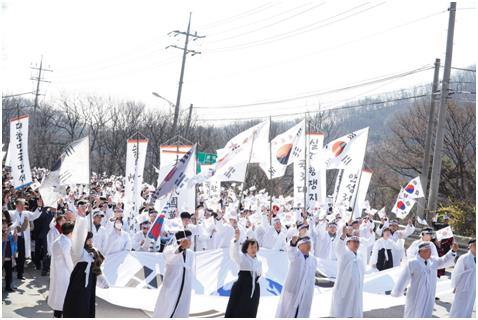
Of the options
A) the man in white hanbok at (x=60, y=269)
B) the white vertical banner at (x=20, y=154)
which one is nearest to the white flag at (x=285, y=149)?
the white vertical banner at (x=20, y=154)

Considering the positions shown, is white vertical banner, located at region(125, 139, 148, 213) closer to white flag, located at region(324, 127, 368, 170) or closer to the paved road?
the paved road

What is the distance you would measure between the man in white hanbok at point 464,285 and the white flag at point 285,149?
19.2ft

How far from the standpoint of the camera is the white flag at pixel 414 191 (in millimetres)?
18672

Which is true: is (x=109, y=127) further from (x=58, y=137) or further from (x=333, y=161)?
(x=333, y=161)

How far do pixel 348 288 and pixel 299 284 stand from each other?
37.3 inches

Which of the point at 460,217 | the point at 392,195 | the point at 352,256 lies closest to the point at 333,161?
the point at 352,256

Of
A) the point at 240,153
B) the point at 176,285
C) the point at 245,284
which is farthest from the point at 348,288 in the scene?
the point at 240,153

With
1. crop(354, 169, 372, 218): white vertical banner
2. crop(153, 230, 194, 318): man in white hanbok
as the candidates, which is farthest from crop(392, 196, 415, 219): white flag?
crop(153, 230, 194, 318): man in white hanbok

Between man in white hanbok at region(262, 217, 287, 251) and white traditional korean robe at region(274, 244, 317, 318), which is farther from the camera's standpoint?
man in white hanbok at region(262, 217, 287, 251)

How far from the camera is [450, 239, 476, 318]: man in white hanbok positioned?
1013cm

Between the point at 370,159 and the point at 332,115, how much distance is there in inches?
230

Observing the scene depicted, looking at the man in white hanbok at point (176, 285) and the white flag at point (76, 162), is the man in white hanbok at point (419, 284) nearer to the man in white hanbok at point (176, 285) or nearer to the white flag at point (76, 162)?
the man in white hanbok at point (176, 285)

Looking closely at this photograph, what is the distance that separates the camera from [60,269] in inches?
357

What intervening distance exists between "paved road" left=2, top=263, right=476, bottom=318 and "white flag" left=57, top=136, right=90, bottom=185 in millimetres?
2300
